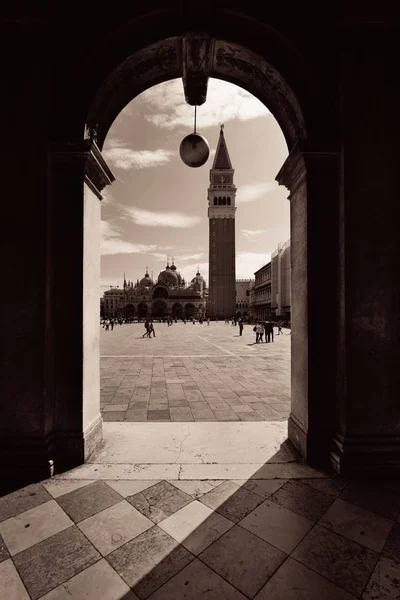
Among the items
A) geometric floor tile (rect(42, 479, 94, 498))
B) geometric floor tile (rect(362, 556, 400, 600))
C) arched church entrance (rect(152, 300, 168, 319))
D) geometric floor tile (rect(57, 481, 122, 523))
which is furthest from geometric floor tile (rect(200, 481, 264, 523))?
arched church entrance (rect(152, 300, 168, 319))

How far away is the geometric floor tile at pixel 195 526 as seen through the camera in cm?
213

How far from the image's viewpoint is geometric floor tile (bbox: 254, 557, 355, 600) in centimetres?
171

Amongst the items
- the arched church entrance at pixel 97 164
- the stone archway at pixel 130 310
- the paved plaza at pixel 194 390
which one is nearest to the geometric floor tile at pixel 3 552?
the arched church entrance at pixel 97 164

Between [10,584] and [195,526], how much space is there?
118 centimetres

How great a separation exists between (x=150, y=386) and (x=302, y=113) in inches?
232

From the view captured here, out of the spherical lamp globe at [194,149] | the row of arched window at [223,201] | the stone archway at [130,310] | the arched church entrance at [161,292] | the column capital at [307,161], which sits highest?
the row of arched window at [223,201]

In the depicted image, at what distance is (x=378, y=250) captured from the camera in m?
3.13

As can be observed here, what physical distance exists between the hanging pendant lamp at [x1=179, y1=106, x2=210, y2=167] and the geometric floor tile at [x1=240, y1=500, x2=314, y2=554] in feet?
12.2

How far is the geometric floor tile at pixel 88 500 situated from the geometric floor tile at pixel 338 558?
1.52 meters

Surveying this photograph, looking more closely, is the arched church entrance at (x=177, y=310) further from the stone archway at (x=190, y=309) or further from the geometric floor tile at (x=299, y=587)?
the geometric floor tile at (x=299, y=587)

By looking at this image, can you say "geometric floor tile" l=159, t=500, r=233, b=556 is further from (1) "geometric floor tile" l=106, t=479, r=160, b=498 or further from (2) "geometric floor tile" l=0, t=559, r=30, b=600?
(2) "geometric floor tile" l=0, t=559, r=30, b=600

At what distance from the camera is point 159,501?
259 cm

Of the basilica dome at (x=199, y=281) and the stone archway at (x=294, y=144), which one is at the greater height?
Answer: the basilica dome at (x=199, y=281)

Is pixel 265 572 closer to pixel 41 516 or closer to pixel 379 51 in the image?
pixel 41 516
